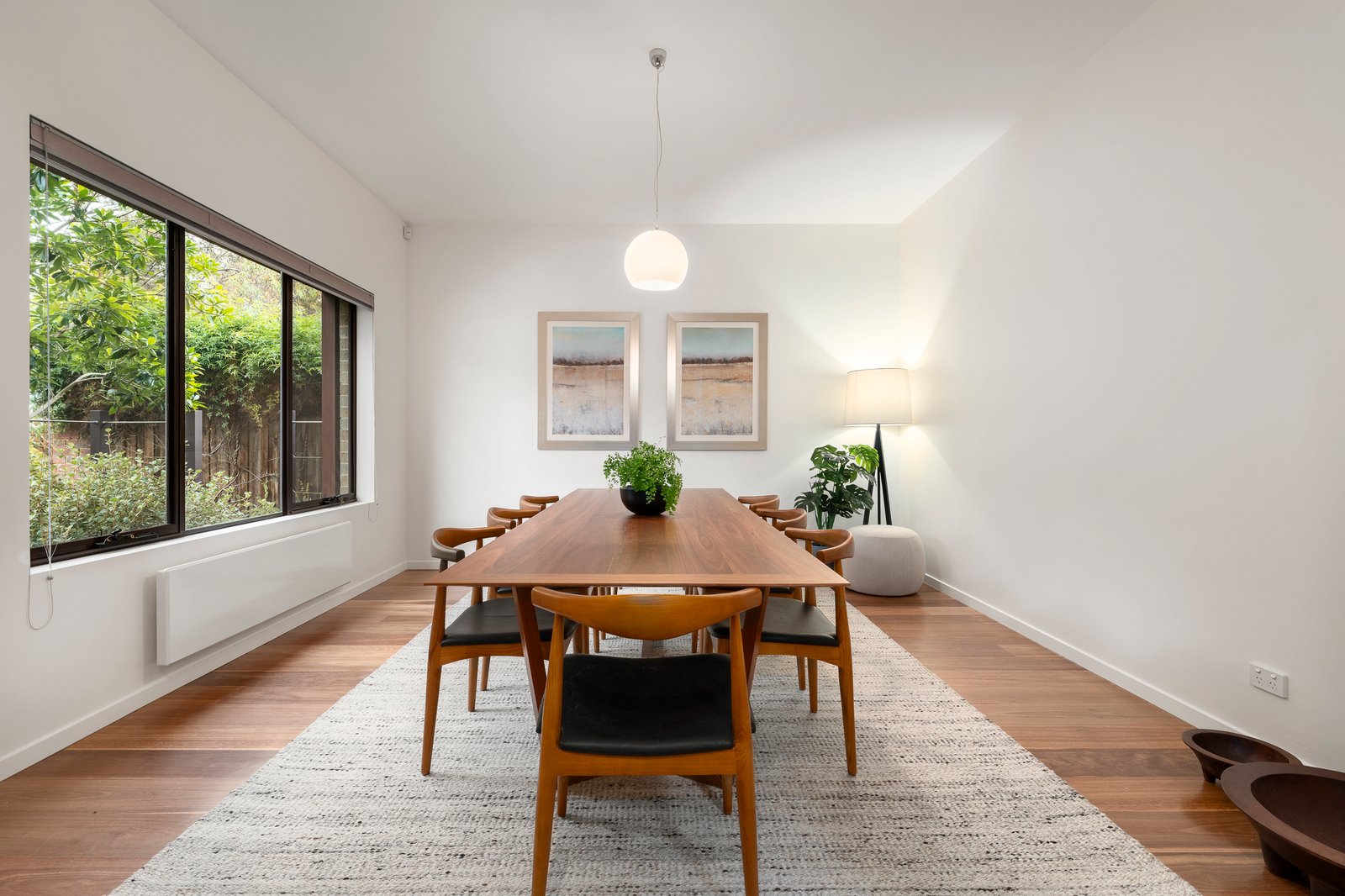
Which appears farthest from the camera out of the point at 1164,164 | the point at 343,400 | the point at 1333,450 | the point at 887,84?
the point at 343,400

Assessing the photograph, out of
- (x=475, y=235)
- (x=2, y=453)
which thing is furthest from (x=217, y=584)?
(x=475, y=235)

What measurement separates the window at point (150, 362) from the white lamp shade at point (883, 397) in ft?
13.3

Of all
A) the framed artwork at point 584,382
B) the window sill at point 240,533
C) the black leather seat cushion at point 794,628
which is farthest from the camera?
the framed artwork at point 584,382

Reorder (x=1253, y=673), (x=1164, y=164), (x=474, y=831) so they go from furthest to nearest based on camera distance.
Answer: (x=1164, y=164), (x=1253, y=673), (x=474, y=831)

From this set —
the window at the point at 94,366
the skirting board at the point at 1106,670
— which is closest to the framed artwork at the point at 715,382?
the skirting board at the point at 1106,670

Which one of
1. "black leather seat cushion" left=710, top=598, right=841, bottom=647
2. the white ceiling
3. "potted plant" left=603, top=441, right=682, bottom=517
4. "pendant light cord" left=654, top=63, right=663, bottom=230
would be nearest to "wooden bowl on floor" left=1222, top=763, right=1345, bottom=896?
"black leather seat cushion" left=710, top=598, right=841, bottom=647

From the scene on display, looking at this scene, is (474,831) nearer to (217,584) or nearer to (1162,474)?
(217,584)

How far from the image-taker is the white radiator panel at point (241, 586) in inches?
107

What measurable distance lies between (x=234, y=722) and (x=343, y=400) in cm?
270

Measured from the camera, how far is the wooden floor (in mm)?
1708

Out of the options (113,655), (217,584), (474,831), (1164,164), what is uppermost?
(1164,164)

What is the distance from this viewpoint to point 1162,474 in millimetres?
2689

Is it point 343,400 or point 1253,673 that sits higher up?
point 343,400

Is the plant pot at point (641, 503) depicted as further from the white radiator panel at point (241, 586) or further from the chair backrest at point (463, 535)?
the white radiator panel at point (241, 586)
